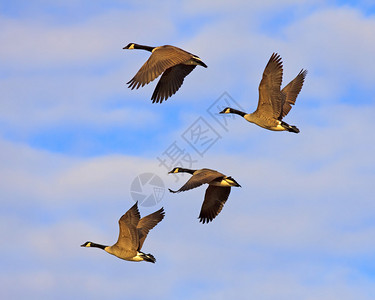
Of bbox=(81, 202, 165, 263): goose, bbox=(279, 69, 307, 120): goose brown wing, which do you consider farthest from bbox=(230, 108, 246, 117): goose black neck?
bbox=(81, 202, 165, 263): goose

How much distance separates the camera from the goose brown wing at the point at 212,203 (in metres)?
30.6

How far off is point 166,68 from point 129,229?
17.9 feet

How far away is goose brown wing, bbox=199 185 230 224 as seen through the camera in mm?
30647

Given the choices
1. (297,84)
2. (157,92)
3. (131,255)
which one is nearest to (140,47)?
(157,92)

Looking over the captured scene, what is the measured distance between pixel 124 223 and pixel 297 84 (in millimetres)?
9340

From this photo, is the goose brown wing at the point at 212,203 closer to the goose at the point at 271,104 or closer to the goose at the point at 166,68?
the goose at the point at 271,104

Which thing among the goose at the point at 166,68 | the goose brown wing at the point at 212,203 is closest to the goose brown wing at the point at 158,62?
the goose at the point at 166,68

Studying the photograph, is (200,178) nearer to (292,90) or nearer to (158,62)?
(158,62)

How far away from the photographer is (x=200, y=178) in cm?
2803

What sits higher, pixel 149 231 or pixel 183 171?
pixel 183 171

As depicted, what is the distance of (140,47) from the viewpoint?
1300 inches

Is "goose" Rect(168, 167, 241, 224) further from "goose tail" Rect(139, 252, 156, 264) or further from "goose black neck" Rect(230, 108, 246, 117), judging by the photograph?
"goose tail" Rect(139, 252, 156, 264)

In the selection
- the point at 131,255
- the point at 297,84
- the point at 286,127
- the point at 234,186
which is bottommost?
the point at 131,255

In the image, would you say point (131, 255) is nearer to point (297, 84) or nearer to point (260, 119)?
point (260, 119)
